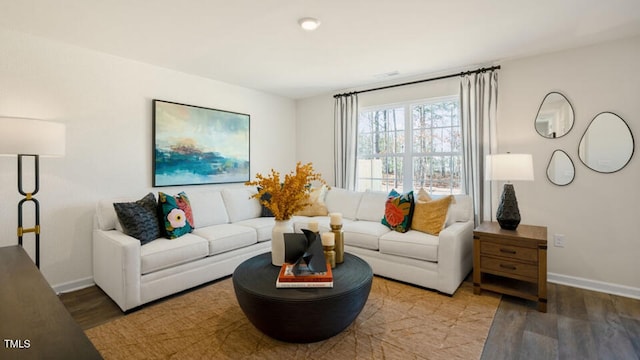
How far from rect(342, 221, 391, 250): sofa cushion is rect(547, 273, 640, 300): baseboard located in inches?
70.6

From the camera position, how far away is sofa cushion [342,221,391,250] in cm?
330

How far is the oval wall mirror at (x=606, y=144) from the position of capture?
287 centimetres

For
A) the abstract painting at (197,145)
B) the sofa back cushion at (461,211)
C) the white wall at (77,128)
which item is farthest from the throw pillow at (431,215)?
the white wall at (77,128)

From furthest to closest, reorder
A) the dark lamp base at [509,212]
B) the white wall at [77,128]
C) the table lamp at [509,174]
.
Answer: the dark lamp base at [509,212]
the table lamp at [509,174]
the white wall at [77,128]

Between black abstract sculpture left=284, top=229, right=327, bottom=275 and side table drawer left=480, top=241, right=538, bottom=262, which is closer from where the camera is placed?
black abstract sculpture left=284, top=229, right=327, bottom=275

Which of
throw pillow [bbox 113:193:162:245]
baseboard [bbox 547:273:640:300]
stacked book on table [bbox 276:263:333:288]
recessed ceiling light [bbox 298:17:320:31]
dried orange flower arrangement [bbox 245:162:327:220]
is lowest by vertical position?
baseboard [bbox 547:273:640:300]

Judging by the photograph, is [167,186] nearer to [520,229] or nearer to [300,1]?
[300,1]

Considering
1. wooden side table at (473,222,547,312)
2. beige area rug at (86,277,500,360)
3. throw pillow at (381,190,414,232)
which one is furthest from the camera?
throw pillow at (381,190,414,232)

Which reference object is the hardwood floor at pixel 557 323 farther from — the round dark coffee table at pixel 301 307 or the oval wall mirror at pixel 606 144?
the oval wall mirror at pixel 606 144

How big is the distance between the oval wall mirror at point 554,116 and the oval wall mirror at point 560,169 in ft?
0.68

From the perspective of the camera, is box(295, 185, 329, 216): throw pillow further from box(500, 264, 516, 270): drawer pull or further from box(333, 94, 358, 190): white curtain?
box(500, 264, 516, 270): drawer pull

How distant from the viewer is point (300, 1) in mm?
2188

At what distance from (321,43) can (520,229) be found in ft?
8.50

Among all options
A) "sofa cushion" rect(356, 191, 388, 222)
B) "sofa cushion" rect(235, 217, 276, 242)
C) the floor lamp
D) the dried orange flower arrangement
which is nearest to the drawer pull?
"sofa cushion" rect(356, 191, 388, 222)
